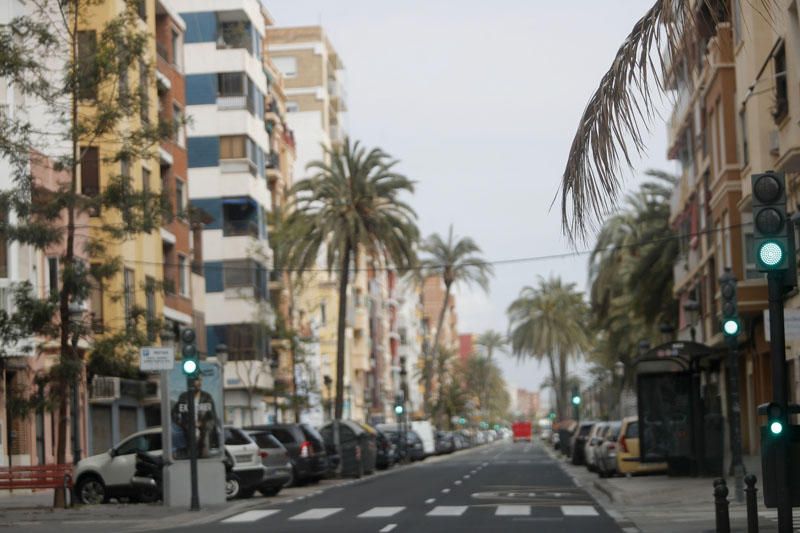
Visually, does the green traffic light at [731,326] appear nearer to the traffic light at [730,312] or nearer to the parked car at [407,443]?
the traffic light at [730,312]

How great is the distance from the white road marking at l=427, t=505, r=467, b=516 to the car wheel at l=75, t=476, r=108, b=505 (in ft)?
26.8

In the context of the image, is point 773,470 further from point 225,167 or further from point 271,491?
point 225,167

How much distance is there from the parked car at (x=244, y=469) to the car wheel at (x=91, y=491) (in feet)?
8.46

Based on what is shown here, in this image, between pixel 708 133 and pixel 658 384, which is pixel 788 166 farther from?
pixel 708 133

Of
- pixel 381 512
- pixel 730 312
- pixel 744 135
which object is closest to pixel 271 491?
pixel 381 512

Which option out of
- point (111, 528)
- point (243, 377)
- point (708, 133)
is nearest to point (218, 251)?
point (243, 377)

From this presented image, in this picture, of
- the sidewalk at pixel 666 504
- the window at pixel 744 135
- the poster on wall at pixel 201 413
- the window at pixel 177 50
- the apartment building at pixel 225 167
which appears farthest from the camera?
the apartment building at pixel 225 167

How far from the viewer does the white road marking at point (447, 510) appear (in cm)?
2527

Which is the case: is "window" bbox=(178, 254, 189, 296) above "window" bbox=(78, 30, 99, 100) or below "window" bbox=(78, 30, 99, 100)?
below

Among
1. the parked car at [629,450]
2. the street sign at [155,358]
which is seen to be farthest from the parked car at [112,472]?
the parked car at [629,450]

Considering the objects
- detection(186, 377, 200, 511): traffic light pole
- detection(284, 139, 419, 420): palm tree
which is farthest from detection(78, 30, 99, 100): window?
detection(284, 139, 419, 420): palm tree

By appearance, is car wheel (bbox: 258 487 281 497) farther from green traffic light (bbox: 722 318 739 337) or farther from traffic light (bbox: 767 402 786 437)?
traffic light (bbox: 767 402 786 437)

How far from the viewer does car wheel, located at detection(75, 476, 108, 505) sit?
32094 mm

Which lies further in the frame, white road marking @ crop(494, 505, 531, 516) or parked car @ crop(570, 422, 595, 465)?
parked car @ crop(570, 422, 595, 465)
